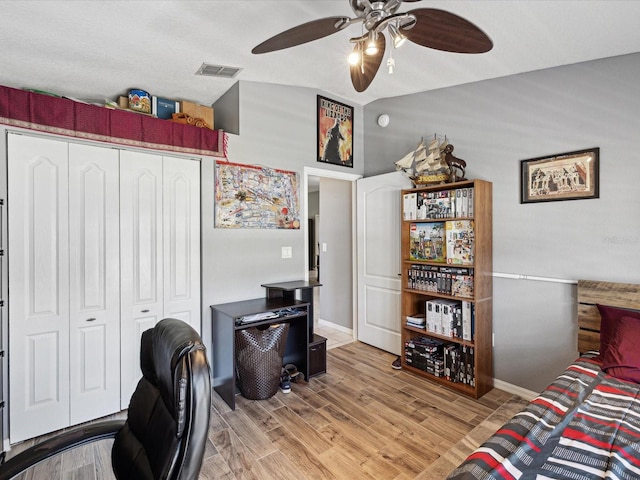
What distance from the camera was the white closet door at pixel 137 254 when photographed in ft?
8.15

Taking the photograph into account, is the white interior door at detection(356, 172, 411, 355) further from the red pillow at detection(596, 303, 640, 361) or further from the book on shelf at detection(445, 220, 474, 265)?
the red pillow at detection(596, 303, 640, 361)

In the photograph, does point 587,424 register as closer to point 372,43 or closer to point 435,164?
point 372,43

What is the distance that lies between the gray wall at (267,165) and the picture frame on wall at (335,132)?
100 millimetres

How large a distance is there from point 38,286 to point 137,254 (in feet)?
2.03

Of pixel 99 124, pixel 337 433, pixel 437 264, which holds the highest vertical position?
pixel 99 124

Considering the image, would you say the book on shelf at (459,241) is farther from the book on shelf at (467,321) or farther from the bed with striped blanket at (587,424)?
the bed with striped blanket at (587,424)

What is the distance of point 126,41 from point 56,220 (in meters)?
1.31

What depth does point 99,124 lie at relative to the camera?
234 centimetres

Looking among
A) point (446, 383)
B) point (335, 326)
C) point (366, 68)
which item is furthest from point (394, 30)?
point (335, 326)

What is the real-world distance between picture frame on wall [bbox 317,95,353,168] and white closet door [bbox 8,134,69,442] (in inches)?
92.7

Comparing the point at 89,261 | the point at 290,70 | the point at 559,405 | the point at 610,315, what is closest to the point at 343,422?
the point at 559,405

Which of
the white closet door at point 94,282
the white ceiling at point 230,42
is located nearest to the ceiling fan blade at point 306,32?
the white ceiling at point 230,42

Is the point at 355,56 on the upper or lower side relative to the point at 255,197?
upper

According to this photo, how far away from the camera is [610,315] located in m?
2.09
